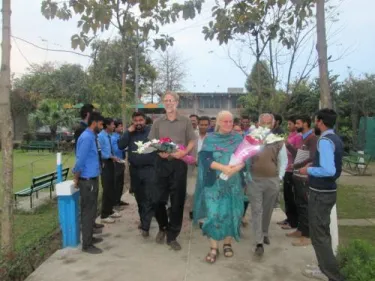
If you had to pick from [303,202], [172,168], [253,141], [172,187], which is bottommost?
[303,202]

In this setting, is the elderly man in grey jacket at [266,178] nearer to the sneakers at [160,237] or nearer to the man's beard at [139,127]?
the sneakers at [160,237]

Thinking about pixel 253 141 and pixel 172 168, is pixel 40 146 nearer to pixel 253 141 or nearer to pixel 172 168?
pixel 172 168

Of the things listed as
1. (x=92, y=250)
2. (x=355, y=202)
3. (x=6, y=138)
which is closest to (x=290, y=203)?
(x=92, y=250)

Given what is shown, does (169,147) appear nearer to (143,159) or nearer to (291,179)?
(143,159)

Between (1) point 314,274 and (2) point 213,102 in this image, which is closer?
(1) point 314,274

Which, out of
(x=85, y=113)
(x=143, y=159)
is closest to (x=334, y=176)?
(x=143, y=159)

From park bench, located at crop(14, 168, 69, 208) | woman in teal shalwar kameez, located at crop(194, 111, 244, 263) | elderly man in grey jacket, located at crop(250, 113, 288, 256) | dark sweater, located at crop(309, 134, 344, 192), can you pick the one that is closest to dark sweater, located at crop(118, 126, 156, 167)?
woman in teal shalwar kameez, located at crop(194, 111, 244, 263)

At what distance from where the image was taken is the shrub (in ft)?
11.4

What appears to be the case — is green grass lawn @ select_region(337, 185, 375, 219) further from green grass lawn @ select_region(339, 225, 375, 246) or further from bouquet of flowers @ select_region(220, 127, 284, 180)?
bouquet of flowers @ select_region(220, 127, 284, 180)

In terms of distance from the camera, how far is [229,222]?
15.4 ft

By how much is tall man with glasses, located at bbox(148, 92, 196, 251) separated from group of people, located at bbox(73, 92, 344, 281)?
0.5 inches

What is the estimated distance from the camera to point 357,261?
3701 millimetres

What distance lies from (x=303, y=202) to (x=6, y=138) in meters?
3.71

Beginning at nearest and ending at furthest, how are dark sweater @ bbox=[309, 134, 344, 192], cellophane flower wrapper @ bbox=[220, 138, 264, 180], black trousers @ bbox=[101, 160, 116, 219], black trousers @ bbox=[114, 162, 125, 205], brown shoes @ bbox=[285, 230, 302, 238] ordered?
dark sweater @ bbox=[309, 134, 344, 192]
cellophane flower wrapper @ bbox=[220, 138, 264, 180]
brown shoes @ bbox=[285, 230, 302, 238]
black trousers @ bbox=[101, 160, 116, 219]
black trousers @ bbox=[114, 162, 125, 205]
